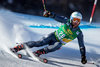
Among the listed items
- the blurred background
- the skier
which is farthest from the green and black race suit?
the blurred background

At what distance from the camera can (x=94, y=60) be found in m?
2.68

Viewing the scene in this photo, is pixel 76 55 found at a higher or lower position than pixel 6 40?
lower

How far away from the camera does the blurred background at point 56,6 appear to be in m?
6.89

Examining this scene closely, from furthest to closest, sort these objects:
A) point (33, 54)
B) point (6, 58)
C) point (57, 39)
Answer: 1. point (57, 39)
2. point (33, 54)
3. point (6, 58)

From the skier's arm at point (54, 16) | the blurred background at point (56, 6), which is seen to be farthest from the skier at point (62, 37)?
the blurred background at point (56, 6)

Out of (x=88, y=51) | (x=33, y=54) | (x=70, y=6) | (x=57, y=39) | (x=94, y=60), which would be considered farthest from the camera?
(x=70, y=6)

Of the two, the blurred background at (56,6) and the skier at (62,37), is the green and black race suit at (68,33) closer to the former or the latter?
the skier at (62,37)

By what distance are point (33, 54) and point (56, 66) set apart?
0.38 meters

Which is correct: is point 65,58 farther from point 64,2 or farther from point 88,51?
point 64,2

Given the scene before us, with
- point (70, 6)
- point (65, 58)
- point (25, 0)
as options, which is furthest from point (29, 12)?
point (65, 58)

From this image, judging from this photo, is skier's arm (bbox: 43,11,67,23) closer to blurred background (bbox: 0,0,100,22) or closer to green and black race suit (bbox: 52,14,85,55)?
green and black race suit (bbox: 52,14,85,55)

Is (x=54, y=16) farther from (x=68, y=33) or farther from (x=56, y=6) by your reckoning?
(x=56, y=6)

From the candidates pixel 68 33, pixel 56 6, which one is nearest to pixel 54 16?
pixel 68 33

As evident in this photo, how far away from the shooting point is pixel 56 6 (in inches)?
274
